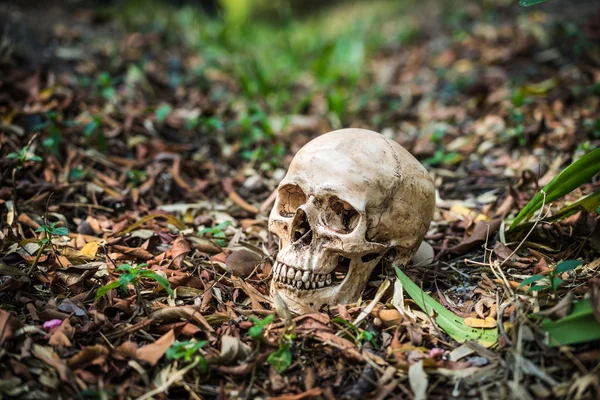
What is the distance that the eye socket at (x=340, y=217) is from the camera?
2.17 meters

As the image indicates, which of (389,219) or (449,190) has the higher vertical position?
(389,219)

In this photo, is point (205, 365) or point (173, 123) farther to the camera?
point (173, 123)

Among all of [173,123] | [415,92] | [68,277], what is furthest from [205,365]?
[415,92]

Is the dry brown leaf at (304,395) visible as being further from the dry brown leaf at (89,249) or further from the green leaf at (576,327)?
the dry brown leaf at (89,249)

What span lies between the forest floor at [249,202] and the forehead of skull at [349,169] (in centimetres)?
43

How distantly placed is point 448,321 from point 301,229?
28.2 inches

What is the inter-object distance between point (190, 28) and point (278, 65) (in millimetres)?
1344

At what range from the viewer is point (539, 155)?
3.42 metres

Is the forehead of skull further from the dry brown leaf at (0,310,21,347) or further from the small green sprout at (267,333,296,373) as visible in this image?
the dry brown leaf at (0,310,21,347)

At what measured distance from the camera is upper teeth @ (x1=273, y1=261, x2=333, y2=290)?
6.88 ft

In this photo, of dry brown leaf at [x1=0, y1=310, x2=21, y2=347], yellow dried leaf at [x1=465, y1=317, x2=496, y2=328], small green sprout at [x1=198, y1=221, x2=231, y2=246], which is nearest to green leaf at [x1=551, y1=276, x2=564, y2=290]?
yellow dried leaf at [x1=465, y1=317, x2=496, y2=328]

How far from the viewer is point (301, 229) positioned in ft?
7.43

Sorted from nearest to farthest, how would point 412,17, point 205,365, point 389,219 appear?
point 205,365 < point 389,219 < point 412,17

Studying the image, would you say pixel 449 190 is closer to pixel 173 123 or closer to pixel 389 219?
pixel 389 219
